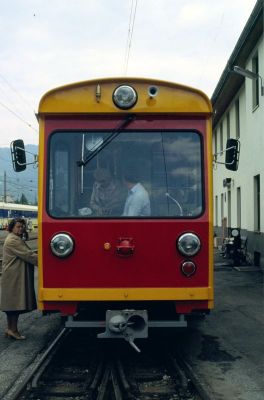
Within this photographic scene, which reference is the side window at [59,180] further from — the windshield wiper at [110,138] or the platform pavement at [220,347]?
the platform pavement at [220,347]

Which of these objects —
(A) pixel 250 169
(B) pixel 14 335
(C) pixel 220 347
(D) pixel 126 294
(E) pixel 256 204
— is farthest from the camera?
(A) pixel 250 169

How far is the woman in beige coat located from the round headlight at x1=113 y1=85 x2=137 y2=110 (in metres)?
2.47

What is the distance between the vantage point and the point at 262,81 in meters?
16.5

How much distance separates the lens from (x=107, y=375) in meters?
6.21

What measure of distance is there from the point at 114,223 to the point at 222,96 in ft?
60.6

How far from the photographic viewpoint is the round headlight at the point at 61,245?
6430mm

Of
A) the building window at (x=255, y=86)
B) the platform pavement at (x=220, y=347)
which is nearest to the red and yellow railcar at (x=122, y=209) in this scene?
the platform pavement at (x=220, y=347)

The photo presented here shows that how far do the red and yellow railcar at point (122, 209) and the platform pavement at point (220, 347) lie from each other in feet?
2.46

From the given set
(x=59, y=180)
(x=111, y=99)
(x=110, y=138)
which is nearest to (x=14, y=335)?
(x=59, y=180)

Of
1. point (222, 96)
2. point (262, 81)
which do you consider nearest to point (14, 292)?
point (262, 81)

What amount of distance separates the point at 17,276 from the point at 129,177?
92.9 inches

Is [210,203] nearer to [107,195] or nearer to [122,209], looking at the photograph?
[122,209]

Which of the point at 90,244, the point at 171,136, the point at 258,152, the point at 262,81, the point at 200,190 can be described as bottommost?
the point at 90,244

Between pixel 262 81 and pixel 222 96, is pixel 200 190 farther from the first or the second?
pixel 222 96
